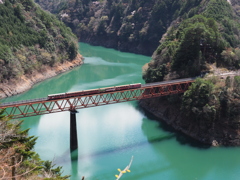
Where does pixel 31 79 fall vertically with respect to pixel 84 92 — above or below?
below

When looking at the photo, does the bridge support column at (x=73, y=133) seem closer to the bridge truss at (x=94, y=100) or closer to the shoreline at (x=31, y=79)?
the bridge truss at (x=94, y=100)

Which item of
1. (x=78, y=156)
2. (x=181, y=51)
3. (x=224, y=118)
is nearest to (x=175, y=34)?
(x=181, y=51)

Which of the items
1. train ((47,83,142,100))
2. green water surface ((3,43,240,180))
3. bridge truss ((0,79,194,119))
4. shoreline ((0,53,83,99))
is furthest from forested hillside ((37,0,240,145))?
shoreline ((0,53,83,99))

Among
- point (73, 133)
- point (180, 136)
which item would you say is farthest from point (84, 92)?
point (180, 136)

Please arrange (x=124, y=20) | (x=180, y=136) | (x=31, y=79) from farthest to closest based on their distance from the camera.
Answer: (x=124, y=20) < (x=31, y=79) < (x=180, y=136)

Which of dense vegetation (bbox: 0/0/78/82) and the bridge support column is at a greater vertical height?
dense vegetation (bbox: 0/0/78/82)

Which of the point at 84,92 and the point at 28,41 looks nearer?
the point at 84,92

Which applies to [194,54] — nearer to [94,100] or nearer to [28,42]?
[94,100]

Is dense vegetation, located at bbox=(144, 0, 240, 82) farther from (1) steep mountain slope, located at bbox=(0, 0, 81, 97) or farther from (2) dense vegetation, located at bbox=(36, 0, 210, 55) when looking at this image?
(2) dense vegetation, located at bbox=(36, 0, 210, 55)
